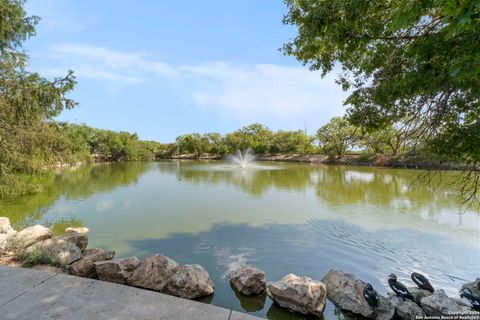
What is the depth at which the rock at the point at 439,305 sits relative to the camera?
3533 millimetres

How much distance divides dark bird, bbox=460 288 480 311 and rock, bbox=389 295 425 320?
759 mm

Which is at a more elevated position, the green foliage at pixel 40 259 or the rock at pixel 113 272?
the green foliage at pixel 40 259

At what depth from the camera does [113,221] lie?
8656 millimetres

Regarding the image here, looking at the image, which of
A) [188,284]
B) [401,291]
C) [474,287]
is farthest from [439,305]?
[188,284]

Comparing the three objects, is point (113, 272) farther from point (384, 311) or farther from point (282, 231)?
point (282, 231)

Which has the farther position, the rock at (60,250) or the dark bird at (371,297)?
the rock at (60,250)

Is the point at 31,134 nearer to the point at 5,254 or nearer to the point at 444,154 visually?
the point at 5,254

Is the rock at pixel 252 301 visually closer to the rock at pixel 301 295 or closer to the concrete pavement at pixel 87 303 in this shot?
the rock at pixel 301 295

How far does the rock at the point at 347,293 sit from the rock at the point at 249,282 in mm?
1035

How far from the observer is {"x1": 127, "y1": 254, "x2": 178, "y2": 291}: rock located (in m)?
4.02

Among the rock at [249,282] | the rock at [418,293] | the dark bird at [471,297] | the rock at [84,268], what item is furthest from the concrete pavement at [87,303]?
the dark bird at [471,297]

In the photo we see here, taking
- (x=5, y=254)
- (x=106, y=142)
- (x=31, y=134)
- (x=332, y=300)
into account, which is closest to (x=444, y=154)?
(x=332, y=300)

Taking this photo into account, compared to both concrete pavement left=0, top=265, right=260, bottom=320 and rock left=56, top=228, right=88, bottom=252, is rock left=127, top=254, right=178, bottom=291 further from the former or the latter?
rock left=56, top=228, right=88, bottom=252

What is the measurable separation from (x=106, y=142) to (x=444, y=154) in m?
57.3
